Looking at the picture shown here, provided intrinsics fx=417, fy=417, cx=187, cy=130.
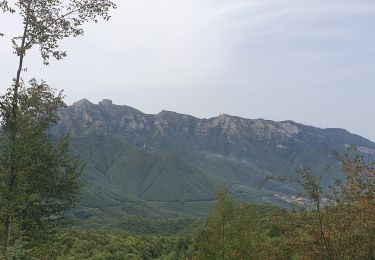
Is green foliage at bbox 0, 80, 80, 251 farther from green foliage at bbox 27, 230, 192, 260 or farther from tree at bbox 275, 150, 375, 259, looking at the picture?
green foliage at bbox 27, 230, 192, 260

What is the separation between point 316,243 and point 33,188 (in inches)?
596

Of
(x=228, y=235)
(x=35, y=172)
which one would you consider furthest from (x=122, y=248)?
(x=35, y=172)

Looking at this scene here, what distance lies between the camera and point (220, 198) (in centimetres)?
2977

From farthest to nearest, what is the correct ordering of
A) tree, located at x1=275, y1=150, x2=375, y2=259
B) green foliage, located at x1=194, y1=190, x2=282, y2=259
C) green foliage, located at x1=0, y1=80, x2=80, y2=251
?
green foliage, located at x1=194, y1=190, x2=282, y2=259, green foliage, located at x1=0, y1=80, x2=80, y2=251, tree, located at x1=275, y1=150, x2=375, y2=259

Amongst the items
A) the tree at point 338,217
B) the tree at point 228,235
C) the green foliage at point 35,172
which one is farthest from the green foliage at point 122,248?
the tree at point 338,217

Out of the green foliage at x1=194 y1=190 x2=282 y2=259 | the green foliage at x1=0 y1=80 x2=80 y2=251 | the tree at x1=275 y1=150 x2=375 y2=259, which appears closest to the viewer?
the tree at x1=275 y1=150 x2=375 y2=259

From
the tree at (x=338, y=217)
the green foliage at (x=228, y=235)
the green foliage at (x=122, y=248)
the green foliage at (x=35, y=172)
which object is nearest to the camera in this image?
the tree at (x=338, y=217)

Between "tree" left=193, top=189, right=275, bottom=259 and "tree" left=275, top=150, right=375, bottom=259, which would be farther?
"tree" left=193, top=189, right=275, bottom=259

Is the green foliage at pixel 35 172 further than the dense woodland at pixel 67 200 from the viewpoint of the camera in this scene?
Yes

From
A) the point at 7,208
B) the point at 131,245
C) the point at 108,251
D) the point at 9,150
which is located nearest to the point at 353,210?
the point at 7,208

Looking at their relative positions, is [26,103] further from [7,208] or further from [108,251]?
[108,251]

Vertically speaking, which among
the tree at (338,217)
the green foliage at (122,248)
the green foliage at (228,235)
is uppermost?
the tree at (338,217)

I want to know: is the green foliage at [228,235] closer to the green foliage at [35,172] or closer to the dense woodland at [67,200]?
the dense woodland at [67,200]

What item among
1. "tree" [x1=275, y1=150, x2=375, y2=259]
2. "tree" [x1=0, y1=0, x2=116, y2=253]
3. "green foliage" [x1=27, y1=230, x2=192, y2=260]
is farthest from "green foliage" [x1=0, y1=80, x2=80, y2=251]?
"green foliage" [x1=27, y1=230, x2=192, y2=260]
